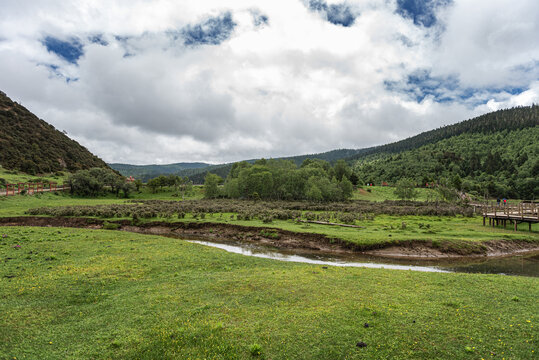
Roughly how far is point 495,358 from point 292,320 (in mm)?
6823

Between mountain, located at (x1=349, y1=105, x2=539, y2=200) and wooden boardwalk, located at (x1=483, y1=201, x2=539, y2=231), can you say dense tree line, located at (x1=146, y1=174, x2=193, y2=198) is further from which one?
mountain, located at (x1=349, y1=105, x2=539, y2=200)

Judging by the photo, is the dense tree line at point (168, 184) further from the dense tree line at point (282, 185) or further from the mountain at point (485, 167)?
the mountain at point (485, 167)

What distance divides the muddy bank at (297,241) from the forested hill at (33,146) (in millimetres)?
81453

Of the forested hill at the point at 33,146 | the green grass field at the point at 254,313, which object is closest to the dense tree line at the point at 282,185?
the green grass field at the point at 254,313

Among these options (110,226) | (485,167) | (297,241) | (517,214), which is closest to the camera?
(297,241)

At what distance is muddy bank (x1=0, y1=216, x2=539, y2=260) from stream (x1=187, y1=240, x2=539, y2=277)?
4.65 ft

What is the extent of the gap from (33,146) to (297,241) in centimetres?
14180

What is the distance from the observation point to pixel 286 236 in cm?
3653

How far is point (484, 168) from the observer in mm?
157375

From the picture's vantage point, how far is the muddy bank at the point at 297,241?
1192 inches

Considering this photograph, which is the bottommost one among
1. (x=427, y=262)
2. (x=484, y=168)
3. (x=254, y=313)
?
(x=427, y=262)

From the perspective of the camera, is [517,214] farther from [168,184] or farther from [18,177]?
[18,177]

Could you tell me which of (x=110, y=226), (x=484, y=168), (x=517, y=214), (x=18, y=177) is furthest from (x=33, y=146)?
(x=484, y=168)

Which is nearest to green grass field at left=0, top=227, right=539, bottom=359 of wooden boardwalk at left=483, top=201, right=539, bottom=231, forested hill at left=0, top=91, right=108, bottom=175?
wooden boardwalk at left=483, top=201, right=539, bottom=231
